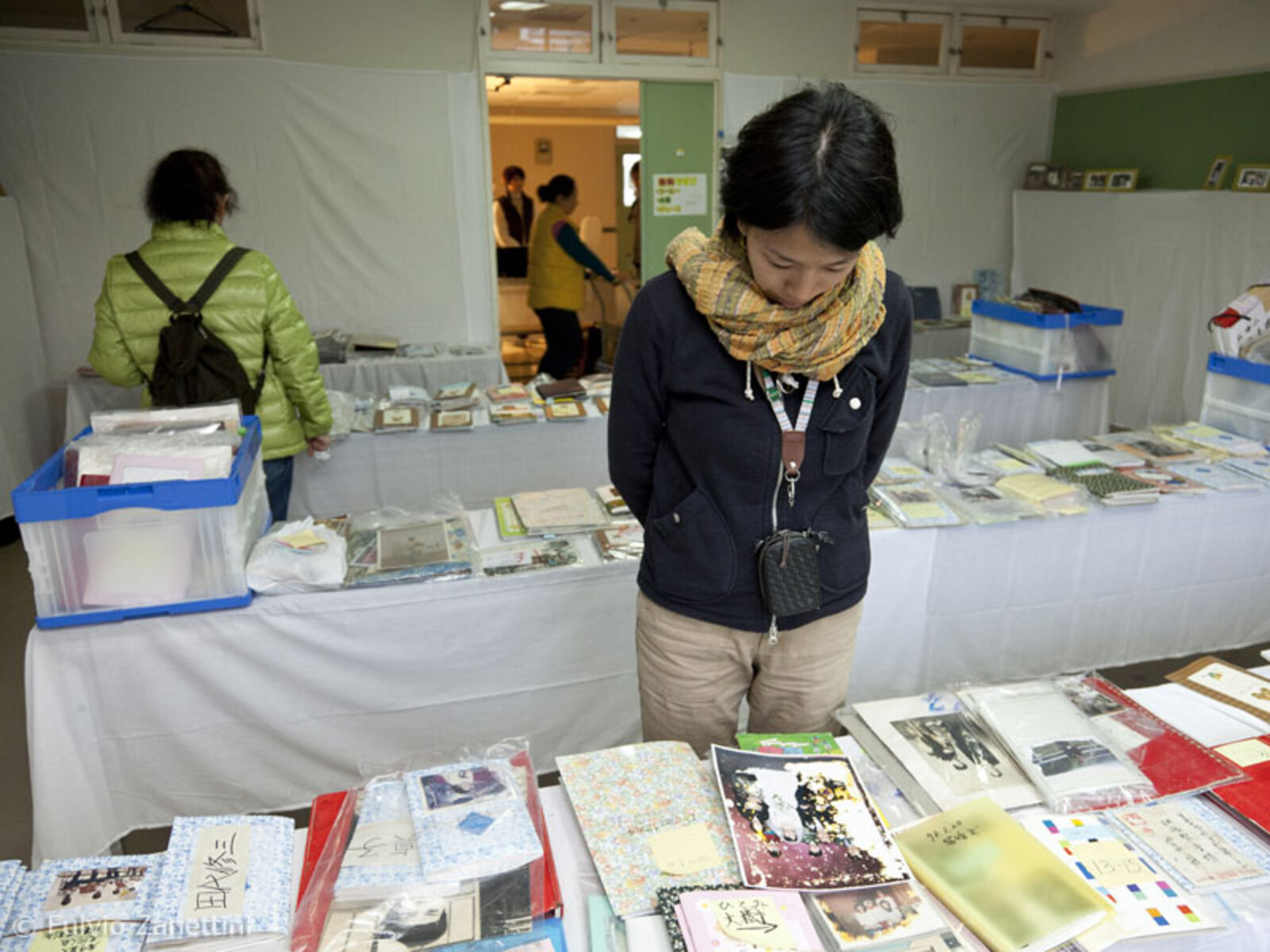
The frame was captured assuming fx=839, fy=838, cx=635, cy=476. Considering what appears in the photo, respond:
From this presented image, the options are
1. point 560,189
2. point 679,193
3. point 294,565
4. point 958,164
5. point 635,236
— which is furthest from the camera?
point 635,236

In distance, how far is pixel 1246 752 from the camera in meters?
1.25

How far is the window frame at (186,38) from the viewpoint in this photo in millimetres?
4133

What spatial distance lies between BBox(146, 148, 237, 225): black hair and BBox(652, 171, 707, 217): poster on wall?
11.7 feet

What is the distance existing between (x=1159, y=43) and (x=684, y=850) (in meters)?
5.78

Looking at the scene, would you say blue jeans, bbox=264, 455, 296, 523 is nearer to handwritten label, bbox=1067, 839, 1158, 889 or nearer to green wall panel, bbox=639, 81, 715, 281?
handwritten label, bbox=1067, 839, 1158, 889

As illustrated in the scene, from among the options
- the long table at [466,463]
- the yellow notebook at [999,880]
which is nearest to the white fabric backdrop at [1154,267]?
the long table at [466,463]

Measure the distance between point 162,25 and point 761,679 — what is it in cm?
466

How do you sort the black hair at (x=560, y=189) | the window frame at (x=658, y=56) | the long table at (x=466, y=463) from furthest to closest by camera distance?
1. the black hair at (x=560, y=189)
2. the window frame at (x=658, y=56)
3. the long table at (x=466, y=463)

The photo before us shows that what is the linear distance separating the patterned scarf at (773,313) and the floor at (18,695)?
145cm

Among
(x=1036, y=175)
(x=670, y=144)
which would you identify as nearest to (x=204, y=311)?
(x=670, y=144)

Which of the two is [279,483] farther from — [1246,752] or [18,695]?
[1246,752]

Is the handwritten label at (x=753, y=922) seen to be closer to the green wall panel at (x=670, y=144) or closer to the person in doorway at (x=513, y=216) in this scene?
the green wall panel at (x=670, y=144)

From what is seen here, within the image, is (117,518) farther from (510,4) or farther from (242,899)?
(510,4)

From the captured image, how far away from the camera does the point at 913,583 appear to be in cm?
217
